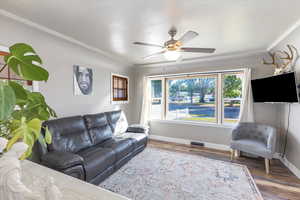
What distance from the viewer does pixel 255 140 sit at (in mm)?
2852

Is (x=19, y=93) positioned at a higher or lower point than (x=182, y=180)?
higher

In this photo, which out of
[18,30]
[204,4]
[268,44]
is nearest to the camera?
[204,4]

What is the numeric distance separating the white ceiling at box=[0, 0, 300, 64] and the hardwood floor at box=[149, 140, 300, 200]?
2.41 metres

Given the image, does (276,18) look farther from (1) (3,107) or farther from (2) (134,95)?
(2) (134,95)

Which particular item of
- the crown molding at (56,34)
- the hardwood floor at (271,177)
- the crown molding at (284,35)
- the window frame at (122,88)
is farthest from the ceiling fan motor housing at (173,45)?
the hardwood floor at (271,177)

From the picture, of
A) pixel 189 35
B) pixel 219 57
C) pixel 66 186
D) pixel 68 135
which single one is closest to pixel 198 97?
pixel 219 57

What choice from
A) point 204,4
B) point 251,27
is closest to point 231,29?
point 251,27

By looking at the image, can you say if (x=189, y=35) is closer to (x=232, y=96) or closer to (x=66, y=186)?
(x=66, y=186)

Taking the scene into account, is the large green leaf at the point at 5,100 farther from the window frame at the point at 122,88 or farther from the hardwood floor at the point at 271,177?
the window frame at the point at 122,88

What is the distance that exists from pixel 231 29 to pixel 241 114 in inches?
78.8

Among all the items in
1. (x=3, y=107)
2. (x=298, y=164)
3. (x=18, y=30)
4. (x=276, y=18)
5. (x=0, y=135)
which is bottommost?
(x=298, y=164)

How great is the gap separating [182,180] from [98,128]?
6.01ft

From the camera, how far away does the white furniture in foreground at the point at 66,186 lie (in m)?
0.65

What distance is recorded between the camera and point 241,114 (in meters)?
3.24
